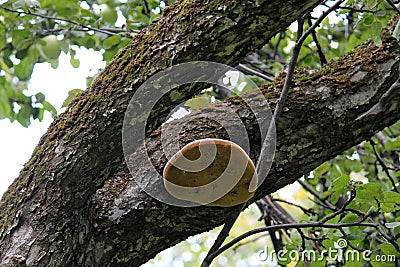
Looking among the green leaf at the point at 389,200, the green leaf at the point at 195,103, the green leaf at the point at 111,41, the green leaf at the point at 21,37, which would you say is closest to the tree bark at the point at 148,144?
the green leaf at the point at 195,103

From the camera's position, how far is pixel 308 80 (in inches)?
63.2

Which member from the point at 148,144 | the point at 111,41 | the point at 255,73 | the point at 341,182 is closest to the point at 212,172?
the point at 148,144

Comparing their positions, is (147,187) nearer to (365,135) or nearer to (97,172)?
(97,172)

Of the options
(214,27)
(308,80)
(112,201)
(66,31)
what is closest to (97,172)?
(112,201)

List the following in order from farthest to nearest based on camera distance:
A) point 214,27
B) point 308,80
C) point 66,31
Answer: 1. point 66,31
2. point 308,80
3. point 214,27

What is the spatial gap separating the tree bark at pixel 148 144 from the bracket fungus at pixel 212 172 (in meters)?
0.17

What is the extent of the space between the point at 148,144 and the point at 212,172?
40cm

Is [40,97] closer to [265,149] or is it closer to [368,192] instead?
[265,149]

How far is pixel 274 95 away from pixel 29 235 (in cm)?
83

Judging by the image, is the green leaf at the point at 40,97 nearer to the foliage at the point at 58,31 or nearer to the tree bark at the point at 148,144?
the foliage at the point at 58,31

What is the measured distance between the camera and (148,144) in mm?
1591

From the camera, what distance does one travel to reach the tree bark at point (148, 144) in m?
1.43

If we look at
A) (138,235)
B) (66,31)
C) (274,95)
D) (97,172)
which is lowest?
(138,235)

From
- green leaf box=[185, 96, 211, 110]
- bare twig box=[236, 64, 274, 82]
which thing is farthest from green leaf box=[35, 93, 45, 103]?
green leaf box=[185, 96, 211, 110]
